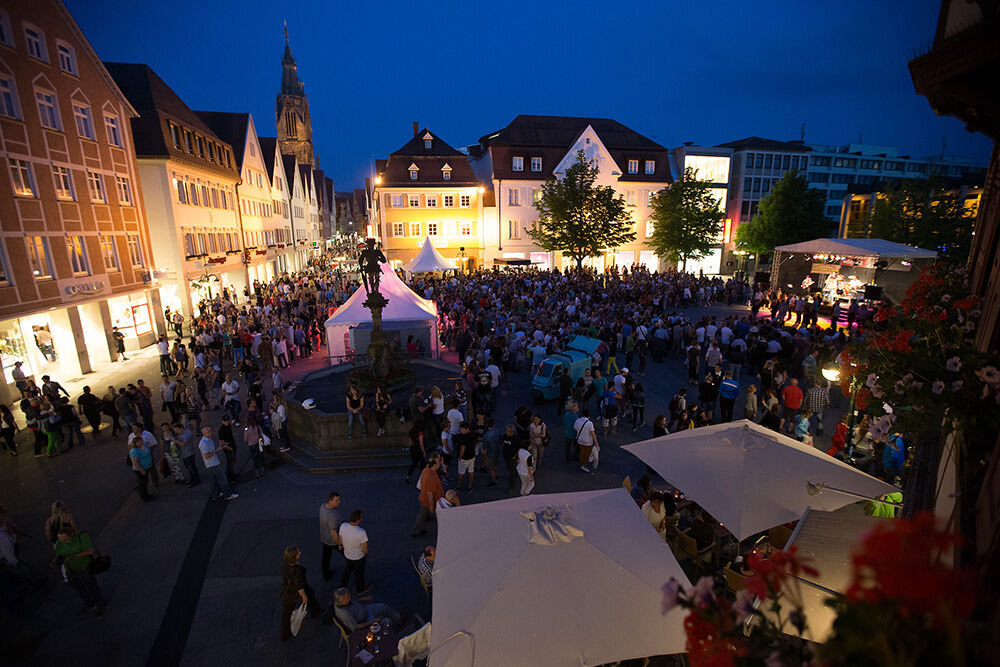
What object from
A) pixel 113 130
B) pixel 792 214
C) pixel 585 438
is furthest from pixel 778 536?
pixel 792 214

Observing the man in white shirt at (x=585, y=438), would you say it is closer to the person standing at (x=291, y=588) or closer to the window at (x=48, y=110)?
the person standing at (x=291, y=588)

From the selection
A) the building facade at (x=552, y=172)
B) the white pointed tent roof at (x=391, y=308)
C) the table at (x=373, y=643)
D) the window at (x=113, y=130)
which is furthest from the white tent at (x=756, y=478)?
the building facade at (x=552, y=172)

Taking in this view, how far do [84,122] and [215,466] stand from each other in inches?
722

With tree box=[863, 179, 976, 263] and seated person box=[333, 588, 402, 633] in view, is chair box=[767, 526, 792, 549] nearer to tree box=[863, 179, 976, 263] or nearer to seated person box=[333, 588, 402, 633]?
seated person box=[333, 588, 402, 633]

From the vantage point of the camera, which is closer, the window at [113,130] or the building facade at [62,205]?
the building facade at [62,205]

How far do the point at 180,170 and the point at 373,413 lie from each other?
2308 cm

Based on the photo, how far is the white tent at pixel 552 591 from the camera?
161 inches

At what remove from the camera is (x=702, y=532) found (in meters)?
7.18

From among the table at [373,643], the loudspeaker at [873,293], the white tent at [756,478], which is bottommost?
the table at [373,643]

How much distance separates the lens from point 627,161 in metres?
43.1

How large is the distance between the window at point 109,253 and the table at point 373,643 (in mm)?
21048

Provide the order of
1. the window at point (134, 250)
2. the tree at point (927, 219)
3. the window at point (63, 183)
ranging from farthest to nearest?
1. the tree at point (927, 219)
2. the window at point (134, 250)
3. the window at point (63, 183)

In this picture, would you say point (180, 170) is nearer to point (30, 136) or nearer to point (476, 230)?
point (30, 136)

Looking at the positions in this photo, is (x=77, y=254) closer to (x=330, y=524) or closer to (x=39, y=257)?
(x=39, y=257)
